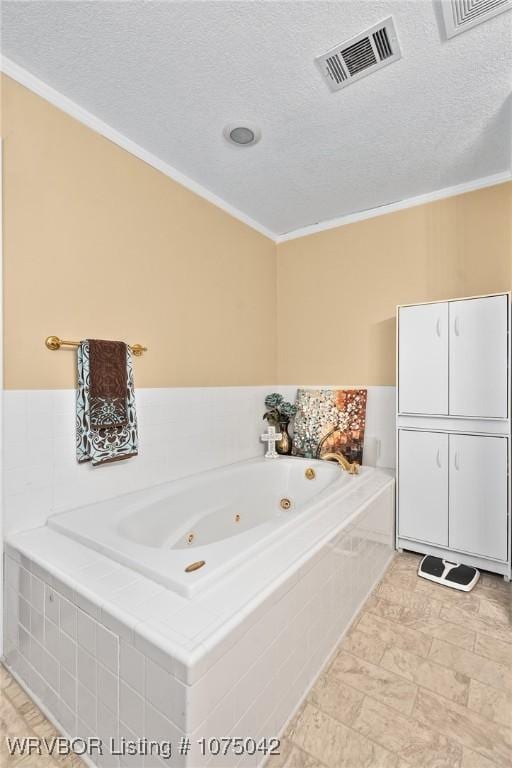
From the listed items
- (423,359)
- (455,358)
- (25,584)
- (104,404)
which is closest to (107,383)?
(104,404)

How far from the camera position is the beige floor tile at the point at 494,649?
153cm

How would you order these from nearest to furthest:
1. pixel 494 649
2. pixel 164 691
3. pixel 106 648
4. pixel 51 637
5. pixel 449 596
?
pixel 164 691
pixel 106 648
pixel 51 637
pixel 494 649
pixel 449 596

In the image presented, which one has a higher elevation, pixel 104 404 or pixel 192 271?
pixel 192 271

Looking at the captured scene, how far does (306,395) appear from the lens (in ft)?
10.2

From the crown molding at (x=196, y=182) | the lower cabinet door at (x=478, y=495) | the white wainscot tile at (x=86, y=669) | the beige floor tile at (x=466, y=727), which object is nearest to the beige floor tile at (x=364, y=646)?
the beige floor tile at (x=466, y=727)

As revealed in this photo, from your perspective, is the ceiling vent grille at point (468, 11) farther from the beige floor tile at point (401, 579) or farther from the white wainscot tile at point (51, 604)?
the beige floor tile at point (401, 579)

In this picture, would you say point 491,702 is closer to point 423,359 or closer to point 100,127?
point 423,359

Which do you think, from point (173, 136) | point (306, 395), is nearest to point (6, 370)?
point (173, 136)

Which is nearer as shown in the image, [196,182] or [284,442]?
[196,182]

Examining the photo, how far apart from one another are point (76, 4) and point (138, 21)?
211 millimetres

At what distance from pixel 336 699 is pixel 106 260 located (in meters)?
2.16

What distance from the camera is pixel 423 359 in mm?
2336

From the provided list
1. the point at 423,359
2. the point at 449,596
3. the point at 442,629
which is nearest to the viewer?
the point at 442,629

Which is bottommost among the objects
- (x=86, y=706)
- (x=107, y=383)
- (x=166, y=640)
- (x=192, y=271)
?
(x=86, y=706)
